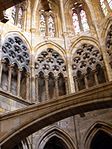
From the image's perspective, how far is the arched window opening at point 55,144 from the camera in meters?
10.4

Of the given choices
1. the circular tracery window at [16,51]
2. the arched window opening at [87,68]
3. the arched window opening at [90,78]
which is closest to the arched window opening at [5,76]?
the circular tracery window at [16,51]

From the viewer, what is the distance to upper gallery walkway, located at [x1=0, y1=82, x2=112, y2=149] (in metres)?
7.80

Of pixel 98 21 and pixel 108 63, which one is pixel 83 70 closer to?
pixel 108 63

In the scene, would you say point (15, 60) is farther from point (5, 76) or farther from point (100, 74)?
point (100, 74)

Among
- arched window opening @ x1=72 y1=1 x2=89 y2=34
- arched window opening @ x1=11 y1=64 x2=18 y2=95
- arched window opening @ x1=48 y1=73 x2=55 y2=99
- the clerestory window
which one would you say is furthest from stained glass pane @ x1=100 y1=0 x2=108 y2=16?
arched window opening @ x1=11 y1=64 x2=18 y2=95

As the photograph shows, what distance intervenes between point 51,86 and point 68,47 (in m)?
2.20

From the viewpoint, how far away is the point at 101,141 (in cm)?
1090

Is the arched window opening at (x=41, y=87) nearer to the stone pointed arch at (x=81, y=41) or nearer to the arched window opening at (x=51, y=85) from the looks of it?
the arched window opening at (x=51, y=85)

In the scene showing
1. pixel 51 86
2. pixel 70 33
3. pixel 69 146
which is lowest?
pixel 69 146

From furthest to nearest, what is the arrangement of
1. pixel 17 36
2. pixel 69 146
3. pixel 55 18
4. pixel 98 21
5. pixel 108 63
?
pixel 55 18 → pixel 98 21 → pixel 17 36 → pixel 108 63 → pixel 69 146

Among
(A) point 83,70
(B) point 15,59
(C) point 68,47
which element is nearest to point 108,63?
(A) point 83,70

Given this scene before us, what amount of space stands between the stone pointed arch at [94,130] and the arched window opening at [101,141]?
0.37 feet

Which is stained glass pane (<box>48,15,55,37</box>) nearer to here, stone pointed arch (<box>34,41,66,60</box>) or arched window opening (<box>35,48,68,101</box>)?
stone pointed arch (<box>34,41,66,60</box>)

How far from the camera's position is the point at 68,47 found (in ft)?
45.0
